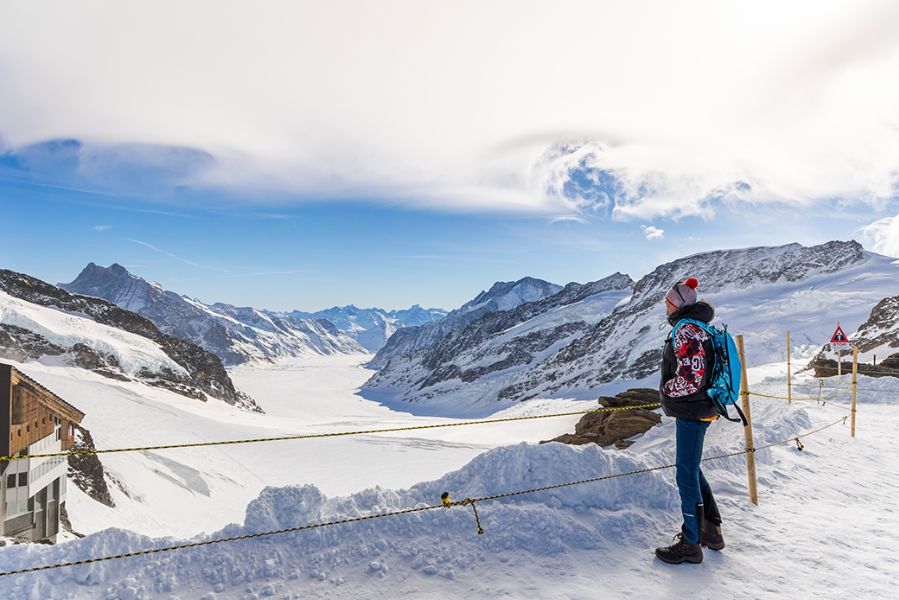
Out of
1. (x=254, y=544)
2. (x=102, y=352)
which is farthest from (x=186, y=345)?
(x=254, y=544)

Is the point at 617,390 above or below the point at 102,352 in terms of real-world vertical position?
below

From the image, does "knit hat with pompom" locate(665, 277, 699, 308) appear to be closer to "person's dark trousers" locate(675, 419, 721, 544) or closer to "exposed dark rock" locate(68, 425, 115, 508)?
"person's dark trousers" locate(675, 419, 721, 544)

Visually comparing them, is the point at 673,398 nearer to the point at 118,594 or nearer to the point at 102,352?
the point at 118,594

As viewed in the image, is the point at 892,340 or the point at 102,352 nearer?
the point at 892,340

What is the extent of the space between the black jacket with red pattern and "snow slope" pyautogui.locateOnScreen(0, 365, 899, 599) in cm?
171

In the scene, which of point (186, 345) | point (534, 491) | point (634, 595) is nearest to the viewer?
point (634, 595)

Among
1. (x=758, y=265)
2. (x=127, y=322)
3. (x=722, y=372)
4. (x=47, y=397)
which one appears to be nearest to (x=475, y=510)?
(x=722, y=372)

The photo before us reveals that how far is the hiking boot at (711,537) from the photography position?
18.2ft

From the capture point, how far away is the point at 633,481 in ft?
22.0

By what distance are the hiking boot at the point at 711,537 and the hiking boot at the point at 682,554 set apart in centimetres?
29

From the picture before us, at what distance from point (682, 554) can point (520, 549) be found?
1740mm

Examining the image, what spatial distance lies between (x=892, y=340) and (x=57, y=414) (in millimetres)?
61368

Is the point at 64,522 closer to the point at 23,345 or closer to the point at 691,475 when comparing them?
the point at 691,475

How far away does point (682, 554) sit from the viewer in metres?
5.28
